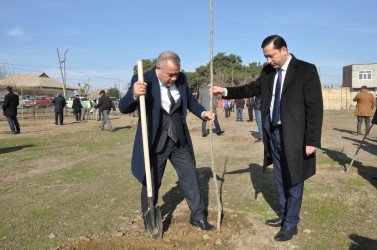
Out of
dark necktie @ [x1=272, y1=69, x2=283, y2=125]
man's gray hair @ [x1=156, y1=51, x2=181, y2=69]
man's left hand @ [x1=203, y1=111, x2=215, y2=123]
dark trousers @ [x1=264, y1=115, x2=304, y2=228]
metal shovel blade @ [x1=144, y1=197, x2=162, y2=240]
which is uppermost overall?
man's gray hair @ [x1=156, y1=51, x2=181, y2=69]

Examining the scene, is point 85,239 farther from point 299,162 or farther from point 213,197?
point 299,162

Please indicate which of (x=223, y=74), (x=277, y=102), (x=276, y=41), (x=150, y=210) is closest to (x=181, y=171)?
(x=150, y=210)

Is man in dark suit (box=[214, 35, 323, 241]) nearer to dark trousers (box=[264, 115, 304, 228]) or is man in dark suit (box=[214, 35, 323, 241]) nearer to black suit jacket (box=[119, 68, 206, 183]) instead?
dark trousers (box=[264, 115, 304, 228])

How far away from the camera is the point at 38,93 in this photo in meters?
43.4

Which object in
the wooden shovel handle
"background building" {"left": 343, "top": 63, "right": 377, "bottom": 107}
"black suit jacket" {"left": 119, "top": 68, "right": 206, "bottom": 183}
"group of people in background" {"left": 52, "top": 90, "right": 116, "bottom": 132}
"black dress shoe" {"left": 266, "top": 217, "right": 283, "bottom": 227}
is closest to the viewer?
the wooden shovel handle

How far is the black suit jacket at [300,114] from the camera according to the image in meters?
2.83

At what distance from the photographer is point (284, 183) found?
328 cm

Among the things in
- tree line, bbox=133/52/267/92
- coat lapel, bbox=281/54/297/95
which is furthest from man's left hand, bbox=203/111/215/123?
tree line, bbox=133/52/267/92

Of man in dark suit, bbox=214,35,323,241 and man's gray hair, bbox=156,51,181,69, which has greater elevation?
man's gray hair, bbox=156,51,181,69

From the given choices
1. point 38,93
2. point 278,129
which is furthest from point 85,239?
point 38,93

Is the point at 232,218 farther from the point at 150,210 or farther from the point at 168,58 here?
the point at 168,58

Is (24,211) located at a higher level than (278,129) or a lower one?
lower

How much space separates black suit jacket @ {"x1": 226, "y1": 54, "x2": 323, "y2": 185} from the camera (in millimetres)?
2828

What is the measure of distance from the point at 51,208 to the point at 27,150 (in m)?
5.32
